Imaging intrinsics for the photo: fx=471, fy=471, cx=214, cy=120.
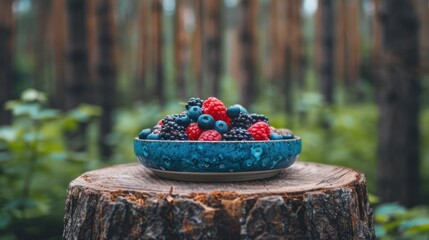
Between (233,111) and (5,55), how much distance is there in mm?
5237

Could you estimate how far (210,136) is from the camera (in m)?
1.96

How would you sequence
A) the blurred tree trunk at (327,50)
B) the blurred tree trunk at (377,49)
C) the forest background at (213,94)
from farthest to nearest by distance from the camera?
the blurred tree trunk at (327,50)
the blurred tree trunk at (377,49)
the forest background at (213,94)

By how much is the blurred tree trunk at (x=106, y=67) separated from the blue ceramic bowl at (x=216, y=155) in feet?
15.7

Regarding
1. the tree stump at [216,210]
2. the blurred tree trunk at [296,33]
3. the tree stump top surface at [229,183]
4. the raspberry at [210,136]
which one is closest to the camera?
the tree stump at [216,210]

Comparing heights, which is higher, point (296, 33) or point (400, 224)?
point (296, 33)

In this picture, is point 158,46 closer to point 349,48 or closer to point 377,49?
point 377,49

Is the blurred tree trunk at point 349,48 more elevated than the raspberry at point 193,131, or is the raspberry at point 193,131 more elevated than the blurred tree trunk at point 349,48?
the blurred tree trunk at point 349,48

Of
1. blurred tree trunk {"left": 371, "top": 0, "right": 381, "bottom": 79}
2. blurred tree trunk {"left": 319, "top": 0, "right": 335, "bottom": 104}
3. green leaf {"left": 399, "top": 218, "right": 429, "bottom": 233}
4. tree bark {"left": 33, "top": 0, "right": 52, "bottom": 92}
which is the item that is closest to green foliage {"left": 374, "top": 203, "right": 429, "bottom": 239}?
green leaf {"left": 399, "top": 218, "right": 429, "bottom": 233}

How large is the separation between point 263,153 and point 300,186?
0.20 meters

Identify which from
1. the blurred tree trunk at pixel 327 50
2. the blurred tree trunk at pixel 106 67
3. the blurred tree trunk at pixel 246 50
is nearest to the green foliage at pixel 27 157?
the blurred tree trunk at pixel 106 67

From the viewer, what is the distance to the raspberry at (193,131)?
2.04 m

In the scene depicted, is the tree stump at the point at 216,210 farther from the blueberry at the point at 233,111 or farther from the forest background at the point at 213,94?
the forest background at the point at 213,94

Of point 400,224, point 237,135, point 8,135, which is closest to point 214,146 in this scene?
point 237,135

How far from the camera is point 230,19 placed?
114ft
